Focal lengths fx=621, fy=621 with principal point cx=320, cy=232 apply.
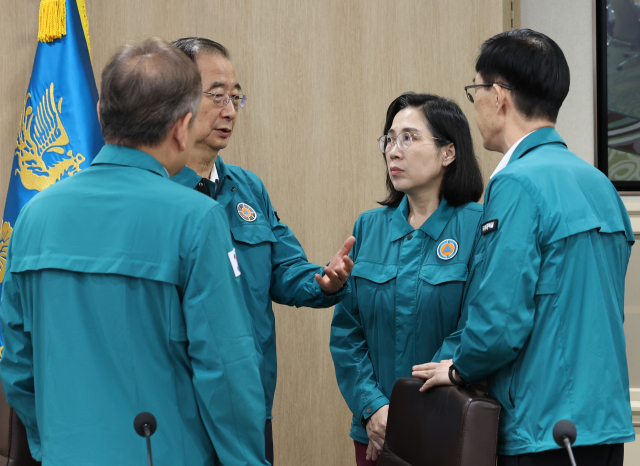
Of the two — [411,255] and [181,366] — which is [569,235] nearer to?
[411,255]

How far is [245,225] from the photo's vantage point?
180 cm

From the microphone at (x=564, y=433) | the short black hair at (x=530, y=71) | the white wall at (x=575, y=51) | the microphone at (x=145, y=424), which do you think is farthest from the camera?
the white wall at (x=575, y=51)

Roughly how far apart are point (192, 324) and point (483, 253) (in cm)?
74

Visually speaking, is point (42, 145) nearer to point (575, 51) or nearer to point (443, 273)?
point (443, 273)

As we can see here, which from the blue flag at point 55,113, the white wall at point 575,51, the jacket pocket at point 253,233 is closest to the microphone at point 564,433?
the jacket pocket at point 253,233

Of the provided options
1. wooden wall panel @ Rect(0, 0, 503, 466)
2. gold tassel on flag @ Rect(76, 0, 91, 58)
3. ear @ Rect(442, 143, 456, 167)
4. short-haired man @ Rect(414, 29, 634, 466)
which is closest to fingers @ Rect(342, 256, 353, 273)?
short-haired man @ Rect(414, 29, 634, 466)

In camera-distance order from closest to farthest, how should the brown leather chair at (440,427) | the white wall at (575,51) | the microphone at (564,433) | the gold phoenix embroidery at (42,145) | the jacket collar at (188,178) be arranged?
1. the microphone at (564,433)
2. the brown leather chair at (440,427)
3. the jacket collar at (188,178)
4. the gold phoenix embroidery at (42,145)
5. the white wall at (575,51)

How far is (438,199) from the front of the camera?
6.46 feet

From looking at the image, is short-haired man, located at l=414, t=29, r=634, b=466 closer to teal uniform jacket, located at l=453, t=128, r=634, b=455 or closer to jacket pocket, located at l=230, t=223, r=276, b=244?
teal uniform jacket, located at l=453, t=128, r=634, b=455

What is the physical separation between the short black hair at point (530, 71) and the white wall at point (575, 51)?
158cm

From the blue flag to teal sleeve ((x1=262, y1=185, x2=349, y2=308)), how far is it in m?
0.96

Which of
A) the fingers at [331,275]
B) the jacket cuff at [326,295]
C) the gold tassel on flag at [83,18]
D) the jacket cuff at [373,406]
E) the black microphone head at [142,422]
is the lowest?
the jacket cuff at [373,406]

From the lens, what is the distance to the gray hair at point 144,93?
1097 millimetres

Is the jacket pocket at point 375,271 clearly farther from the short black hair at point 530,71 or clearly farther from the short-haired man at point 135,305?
the short-haired man at point 135,305
